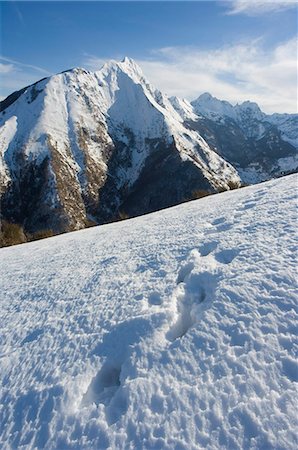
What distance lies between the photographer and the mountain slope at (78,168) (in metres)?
150

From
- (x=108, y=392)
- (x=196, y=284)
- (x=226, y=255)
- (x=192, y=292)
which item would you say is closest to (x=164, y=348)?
(x=108, y=392)

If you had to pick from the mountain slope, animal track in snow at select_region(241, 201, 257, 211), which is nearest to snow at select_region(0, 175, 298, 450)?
animal track in snow at select_region(241, 201, 257, 211)

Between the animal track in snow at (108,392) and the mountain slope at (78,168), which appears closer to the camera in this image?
the animal track in snow at (108,392)

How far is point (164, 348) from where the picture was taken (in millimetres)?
9352

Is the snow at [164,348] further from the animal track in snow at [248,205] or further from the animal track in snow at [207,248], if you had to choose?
the animal track in snow at [248,205]

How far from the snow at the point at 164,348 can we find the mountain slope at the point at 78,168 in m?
127

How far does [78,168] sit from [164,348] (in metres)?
167

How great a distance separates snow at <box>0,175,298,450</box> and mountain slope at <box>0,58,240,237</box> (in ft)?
416

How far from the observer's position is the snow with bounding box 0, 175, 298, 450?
296 inches

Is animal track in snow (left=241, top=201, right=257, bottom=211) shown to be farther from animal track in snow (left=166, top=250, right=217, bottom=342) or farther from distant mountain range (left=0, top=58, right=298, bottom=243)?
distant mountain range (left=0, top=58, right=298, bottom=243)

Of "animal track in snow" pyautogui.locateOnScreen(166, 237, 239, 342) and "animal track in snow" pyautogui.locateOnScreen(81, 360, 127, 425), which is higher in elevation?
"animal track in snow" pyautogui.locateOnScreen(166, 237, 239, 342)

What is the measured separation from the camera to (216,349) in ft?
28.7

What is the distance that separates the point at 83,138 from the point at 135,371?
185 m

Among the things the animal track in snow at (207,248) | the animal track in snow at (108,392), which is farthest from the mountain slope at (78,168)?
the animal track in snow at (108,392)
